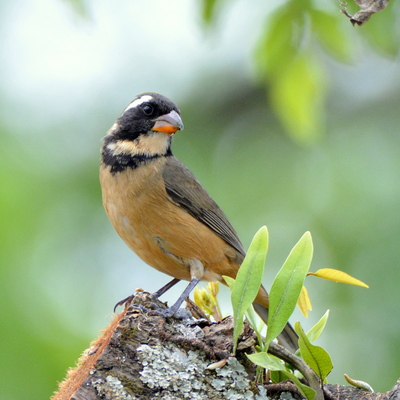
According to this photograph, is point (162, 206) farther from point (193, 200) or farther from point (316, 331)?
point (316, 331)

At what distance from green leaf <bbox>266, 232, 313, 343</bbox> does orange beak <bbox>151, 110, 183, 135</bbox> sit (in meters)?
2.19

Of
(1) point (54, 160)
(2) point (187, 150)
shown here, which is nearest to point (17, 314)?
(1) point (54, 160)

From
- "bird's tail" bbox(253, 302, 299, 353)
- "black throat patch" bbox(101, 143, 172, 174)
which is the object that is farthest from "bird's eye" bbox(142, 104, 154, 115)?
"bird's tail" bbox(253, 302, 299, 353)

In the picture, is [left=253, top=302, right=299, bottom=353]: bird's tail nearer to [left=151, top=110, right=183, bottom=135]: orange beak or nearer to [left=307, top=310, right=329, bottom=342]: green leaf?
[left=307, top=310, right=329, bottom=342]: green leaf

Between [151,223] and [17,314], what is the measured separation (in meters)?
1.60

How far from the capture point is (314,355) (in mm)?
2848

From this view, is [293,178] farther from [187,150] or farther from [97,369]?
[97,369]

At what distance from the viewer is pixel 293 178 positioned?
666 cm

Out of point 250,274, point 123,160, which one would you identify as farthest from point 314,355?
point 123,160

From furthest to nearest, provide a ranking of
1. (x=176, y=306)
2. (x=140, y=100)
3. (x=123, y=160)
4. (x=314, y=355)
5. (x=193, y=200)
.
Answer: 1. (x=140, y=100)
2. (x=193, y=200)
3. (x=123, y=160)
4. (x=176, y=306)
5. (x=314, y=355)

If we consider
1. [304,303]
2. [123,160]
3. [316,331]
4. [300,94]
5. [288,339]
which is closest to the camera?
[300,94]

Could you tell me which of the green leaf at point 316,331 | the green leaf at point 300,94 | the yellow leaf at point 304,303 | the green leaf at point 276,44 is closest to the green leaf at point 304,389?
the green leaf at point 316,331

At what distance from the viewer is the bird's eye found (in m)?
4.94

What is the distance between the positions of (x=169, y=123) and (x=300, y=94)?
1902 mm
